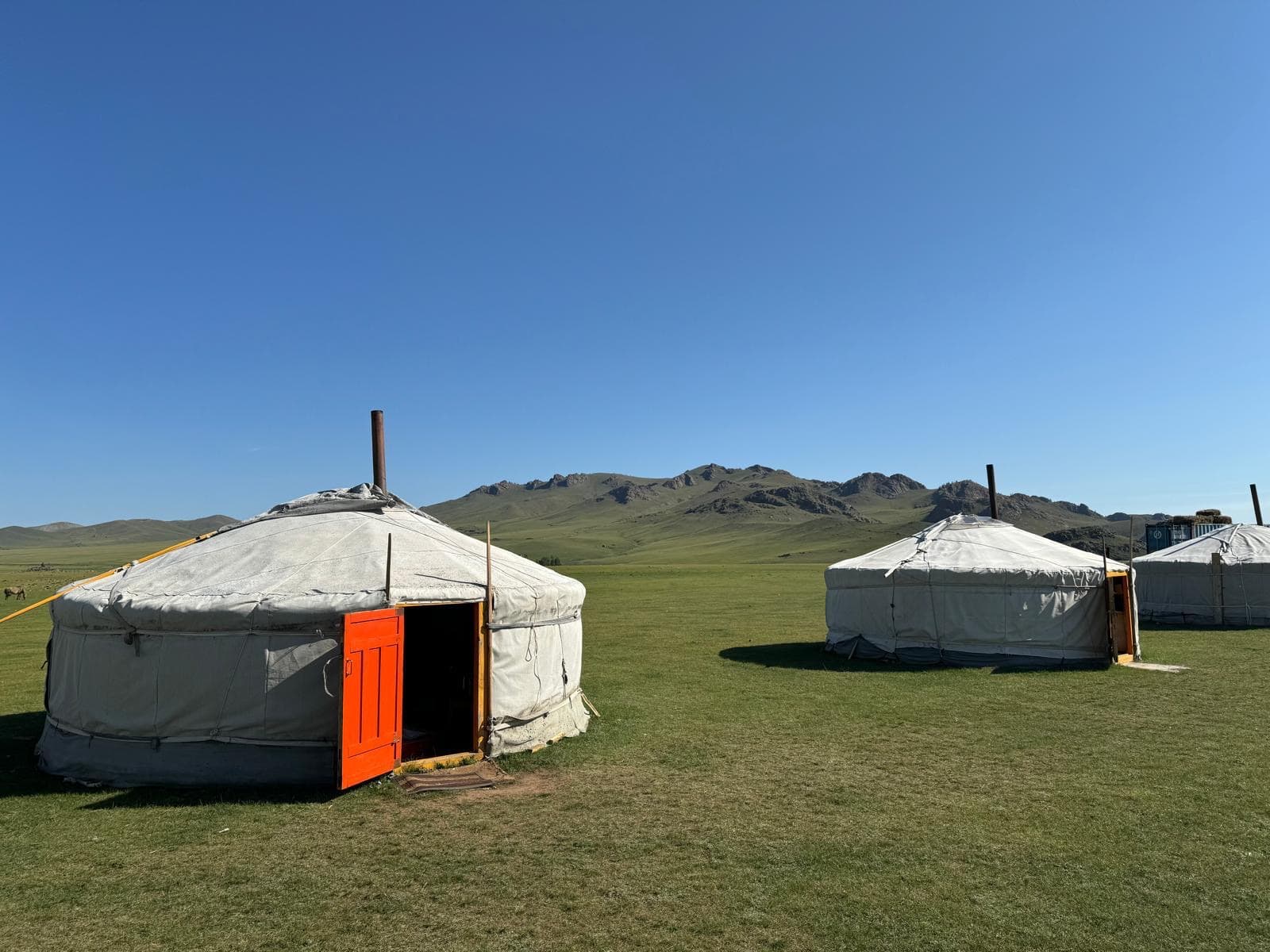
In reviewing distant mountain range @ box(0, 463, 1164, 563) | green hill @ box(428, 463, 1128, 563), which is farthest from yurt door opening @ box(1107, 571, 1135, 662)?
green hill @ box(428, 463, 1128, 563)

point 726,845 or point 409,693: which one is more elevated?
point 409,693

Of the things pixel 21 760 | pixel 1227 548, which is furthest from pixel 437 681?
pixel 1227 548

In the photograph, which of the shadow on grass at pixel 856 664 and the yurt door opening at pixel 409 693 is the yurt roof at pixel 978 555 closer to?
the shadow on grass at pixel 856 664

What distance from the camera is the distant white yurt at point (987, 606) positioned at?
14086 mm

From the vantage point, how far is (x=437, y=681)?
1071cm

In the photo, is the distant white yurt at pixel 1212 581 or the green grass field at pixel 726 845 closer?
the green grass field at pixel 726 845

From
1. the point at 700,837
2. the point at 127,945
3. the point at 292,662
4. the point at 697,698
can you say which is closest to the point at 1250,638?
the point at 697,698

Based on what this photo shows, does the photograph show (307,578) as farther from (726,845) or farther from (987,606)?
(987,606)

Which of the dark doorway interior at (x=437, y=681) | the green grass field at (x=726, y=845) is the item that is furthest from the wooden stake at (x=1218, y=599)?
the dark doorway interior at (x=437, y=681)

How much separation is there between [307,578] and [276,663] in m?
0.89

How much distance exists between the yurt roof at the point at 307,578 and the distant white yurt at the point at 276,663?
0.02 meters

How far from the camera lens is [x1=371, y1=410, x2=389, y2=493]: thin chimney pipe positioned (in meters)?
11.3

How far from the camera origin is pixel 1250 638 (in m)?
17.4

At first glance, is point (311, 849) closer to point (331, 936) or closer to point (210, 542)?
point (331, 936)
